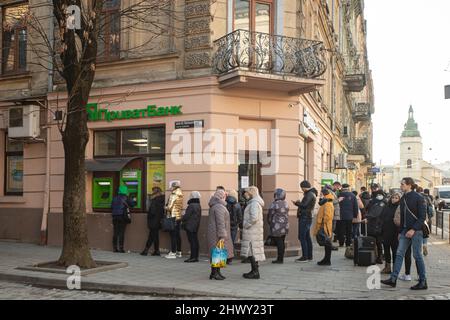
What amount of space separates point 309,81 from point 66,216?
683cm

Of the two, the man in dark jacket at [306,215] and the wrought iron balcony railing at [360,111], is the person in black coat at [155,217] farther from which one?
the wrought iron balcony railing at [360,111]

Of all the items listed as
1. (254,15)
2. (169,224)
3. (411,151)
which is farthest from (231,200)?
(411,151)

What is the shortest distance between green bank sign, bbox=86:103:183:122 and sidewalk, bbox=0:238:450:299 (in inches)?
150

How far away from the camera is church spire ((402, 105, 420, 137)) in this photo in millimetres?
131750

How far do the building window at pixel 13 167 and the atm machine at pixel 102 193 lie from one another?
10.3ft

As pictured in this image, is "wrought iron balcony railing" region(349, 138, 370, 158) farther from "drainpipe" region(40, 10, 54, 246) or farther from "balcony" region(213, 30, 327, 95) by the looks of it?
"drainpipe" region(40, 10, 54, 246)

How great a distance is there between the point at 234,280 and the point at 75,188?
3926 mm

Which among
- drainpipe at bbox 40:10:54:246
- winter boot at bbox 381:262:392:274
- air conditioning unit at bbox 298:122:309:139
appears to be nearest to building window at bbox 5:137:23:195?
drainpipe at bbox 40:10:54:246

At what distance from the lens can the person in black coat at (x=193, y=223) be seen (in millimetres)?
12523

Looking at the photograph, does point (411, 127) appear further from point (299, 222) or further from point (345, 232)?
point (299, 222)

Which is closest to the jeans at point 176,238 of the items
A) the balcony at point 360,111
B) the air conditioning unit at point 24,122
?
Answer: the air conditioning unit at point 24,122

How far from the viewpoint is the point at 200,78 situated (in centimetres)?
1362
